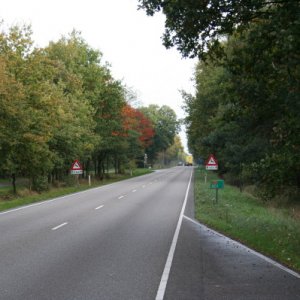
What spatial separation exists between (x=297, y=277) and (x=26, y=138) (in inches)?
905

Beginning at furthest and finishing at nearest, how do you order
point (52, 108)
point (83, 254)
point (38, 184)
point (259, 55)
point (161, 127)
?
point (161, 127), point (38, 184), point (52, 108), point (259, 55), point (83, 254)

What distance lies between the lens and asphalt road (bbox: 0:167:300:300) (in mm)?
6938

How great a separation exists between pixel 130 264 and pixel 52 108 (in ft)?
80.6

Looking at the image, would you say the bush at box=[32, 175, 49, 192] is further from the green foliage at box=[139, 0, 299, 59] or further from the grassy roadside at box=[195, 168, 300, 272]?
the green foliage at box=[139, 0, 299, 59]

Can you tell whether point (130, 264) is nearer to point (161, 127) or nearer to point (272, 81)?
point (272, 81)

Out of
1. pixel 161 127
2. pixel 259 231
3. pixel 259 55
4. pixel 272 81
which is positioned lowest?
pixel 259 231

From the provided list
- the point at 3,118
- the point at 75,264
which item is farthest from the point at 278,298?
the point at 3,118

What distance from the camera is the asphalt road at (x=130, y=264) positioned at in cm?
694

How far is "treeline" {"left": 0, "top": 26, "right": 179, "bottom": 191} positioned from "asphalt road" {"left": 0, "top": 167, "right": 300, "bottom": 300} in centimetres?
1316

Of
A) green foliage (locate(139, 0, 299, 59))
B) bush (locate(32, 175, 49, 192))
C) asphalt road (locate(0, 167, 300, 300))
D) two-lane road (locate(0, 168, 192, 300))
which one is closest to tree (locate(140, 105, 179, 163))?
bush (locate(32, 175, 49, 192))

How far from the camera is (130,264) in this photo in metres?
8.97

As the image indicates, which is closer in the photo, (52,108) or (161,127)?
(52,108)

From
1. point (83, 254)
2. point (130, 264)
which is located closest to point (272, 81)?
point (130, 264)

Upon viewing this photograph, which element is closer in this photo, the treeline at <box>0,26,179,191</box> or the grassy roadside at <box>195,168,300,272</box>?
the grassy roadside at <box>195,168,300,272</box>
